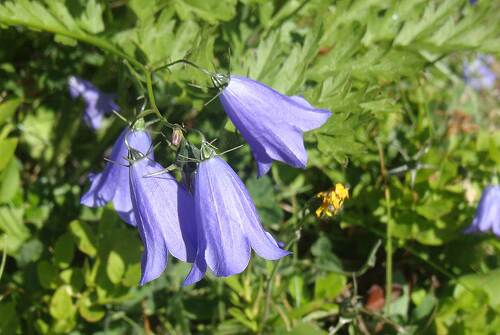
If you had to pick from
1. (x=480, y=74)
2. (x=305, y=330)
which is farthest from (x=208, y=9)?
(x=480, y=74)

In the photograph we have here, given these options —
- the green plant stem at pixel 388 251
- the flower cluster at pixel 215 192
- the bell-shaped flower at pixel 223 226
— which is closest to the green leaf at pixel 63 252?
the flower cluster at pixel 215 192

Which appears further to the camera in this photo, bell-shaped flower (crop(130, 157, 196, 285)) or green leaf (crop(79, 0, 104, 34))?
green leaf (crop(79, 0, 104, 34))

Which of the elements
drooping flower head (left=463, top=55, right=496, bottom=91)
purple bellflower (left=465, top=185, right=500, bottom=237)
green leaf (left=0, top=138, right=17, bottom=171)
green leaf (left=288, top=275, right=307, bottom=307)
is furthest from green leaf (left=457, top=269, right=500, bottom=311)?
drooping flower head (left=463, top=55, right=496, bottom=91)

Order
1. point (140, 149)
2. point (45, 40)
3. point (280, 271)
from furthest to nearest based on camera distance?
point (45, 40), point (280, 271), point (140, 149)

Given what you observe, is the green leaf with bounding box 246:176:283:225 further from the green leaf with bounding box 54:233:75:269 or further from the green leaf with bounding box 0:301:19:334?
the green leaf with bounding box 0:301:19:334

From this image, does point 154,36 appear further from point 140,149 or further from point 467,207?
point 467,207

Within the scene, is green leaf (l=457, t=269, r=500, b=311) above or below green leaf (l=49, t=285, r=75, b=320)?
above

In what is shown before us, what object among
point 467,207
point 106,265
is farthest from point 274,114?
point 467,207
